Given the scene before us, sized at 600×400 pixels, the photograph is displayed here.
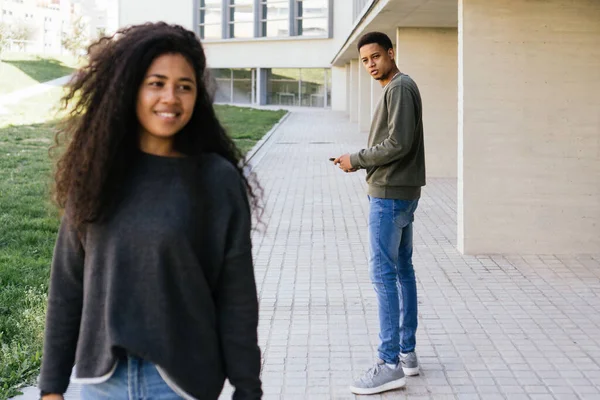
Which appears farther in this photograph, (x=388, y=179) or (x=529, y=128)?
(x=529, y=128)

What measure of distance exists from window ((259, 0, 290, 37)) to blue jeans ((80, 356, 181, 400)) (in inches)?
2182

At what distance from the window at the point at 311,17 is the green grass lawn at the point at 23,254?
37.5 meters

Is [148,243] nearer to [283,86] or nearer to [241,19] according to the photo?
[283,86]

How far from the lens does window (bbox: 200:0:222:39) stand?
6016cm

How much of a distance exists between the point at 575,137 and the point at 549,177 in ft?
1.65

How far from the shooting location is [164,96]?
2330mm

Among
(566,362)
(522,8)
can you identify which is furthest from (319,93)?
(566,362)

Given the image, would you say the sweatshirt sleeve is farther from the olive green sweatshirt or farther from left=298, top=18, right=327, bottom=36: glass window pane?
left=298, top=18, right=327, bottom=36: glass window pane

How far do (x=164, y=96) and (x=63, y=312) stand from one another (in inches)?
26.5

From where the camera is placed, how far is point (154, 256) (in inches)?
87.5

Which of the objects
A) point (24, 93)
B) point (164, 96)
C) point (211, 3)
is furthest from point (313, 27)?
point (164, 96)

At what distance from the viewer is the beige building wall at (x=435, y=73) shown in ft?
52.4

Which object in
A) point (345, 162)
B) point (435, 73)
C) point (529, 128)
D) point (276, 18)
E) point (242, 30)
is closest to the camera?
point (345, 162)

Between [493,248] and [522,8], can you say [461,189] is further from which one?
[522,8]
